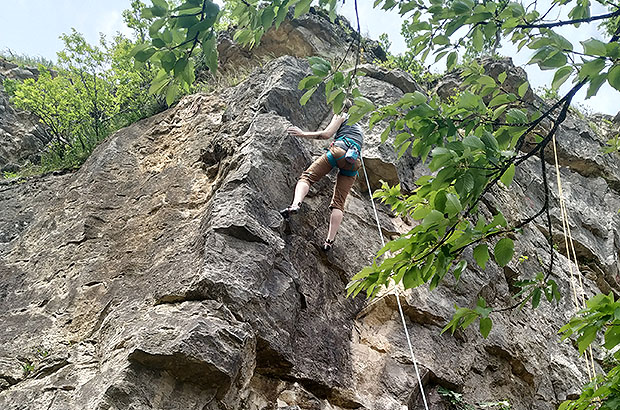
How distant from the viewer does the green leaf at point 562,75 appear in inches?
76.2

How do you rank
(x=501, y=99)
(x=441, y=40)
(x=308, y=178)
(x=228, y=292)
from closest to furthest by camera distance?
(x=501, y=99) < (x=441, y=40) < (x=228, y=292) < (x=308, y=178)

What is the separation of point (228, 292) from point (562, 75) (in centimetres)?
308

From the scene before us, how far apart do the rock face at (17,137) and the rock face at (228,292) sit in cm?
257

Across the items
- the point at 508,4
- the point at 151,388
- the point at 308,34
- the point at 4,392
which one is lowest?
the point at 4,392

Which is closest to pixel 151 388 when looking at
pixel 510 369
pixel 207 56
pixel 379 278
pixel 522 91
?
pixel 379 278

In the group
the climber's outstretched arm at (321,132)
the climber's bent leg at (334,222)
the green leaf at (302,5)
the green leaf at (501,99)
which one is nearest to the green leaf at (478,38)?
the green leaf at (501,99)

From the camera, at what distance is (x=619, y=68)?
1736mm

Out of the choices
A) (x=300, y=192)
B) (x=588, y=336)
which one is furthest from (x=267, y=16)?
(x=300, y=192)

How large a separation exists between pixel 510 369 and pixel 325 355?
282cm

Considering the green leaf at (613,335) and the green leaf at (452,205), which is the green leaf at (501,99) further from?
the green leaf at (613,335)

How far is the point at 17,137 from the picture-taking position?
9836 millimetres

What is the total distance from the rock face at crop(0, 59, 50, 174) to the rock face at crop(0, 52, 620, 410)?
8.44 ft

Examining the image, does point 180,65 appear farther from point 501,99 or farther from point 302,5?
point 501,99

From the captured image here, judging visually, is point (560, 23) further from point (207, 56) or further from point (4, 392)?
point (4, 392)
